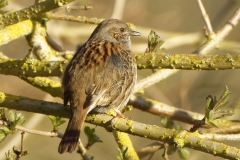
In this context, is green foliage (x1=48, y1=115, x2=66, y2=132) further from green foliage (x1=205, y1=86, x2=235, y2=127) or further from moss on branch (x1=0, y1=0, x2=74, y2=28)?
green foliage (x1=205, y1=86, x2=235, y2=127)

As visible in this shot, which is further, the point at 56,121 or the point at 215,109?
the point at 56,121

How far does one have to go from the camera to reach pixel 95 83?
3990 millimetres

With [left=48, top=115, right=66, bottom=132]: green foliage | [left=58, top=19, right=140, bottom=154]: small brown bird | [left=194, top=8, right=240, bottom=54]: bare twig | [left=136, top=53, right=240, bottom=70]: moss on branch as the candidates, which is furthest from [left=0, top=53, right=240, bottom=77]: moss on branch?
[left=194, top=8, right=240, bottom=54]: bare twig

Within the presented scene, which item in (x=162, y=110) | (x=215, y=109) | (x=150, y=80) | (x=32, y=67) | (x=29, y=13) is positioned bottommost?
(x=215, y=109)

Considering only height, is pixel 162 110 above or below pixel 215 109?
above

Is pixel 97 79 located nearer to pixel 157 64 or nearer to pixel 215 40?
pixel 157 64

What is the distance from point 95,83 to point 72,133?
485mm

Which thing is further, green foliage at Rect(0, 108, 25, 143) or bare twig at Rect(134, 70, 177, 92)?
bare twig at Rect(134, 70, 177, 92)

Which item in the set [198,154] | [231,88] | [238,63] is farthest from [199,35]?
[238,63]

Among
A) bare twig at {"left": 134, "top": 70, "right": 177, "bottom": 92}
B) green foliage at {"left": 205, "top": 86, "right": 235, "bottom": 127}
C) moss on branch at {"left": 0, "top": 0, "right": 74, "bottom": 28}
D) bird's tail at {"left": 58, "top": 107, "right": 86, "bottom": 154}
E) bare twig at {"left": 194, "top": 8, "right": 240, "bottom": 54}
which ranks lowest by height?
bird's tail at {"left": 58, "top": 107, "right": 86, "bottom": 154}

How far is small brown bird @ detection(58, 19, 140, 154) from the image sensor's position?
371 centimetres

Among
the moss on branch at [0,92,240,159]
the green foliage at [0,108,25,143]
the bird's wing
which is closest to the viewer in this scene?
the moss on branch at [0,92,240,159]

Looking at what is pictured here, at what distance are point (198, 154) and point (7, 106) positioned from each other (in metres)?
2.64

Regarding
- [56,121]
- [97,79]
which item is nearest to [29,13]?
[97,79]
